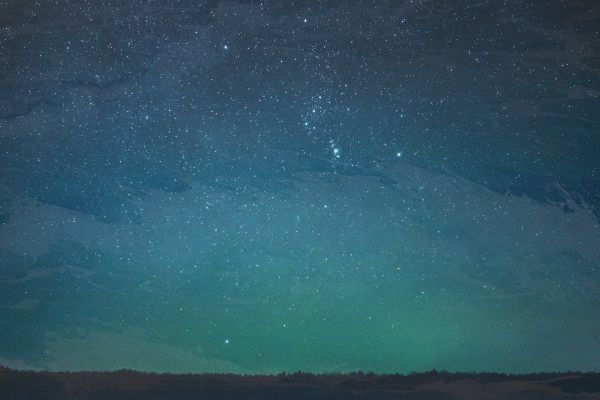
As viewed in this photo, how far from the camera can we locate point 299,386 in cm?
1302

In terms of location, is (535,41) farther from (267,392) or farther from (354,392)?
(267,392)

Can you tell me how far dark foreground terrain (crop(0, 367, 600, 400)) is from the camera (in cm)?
1234

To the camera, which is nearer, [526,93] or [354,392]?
[354,392]

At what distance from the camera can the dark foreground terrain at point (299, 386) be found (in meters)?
12.3

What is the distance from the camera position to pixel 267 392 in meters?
13.0

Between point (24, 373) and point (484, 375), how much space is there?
442 inches

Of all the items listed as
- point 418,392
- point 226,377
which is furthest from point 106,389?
point 418,392

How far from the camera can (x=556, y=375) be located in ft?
42.1

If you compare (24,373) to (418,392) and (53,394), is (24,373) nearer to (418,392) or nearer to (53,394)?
(53,394)

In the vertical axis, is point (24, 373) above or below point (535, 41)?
below

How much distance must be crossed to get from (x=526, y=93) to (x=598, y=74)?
1.57m

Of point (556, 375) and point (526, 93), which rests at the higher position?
point (526, 93)

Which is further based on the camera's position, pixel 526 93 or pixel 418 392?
pixel 526 93

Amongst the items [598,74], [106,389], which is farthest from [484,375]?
[106,389]
